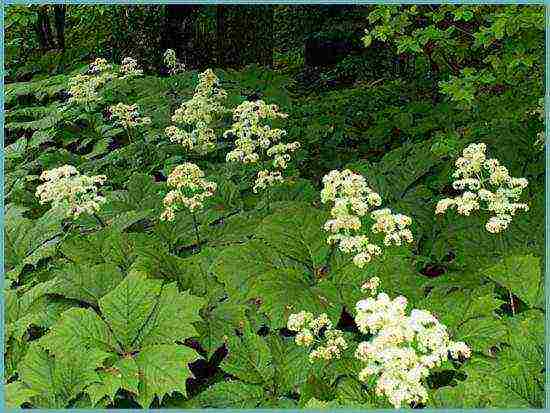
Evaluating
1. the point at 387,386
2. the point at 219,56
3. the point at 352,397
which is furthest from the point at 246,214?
the point at 219,56

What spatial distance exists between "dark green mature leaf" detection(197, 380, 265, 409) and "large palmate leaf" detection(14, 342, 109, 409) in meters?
0.47

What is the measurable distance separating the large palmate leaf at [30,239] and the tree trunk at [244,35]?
4.23 m

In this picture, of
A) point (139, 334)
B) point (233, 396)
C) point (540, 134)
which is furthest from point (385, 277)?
point (540, 134)

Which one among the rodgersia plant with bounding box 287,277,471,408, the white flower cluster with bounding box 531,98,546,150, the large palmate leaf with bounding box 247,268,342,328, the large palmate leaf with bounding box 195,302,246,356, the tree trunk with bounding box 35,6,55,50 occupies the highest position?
the rodgersia plant with bounding box 287,277,471,408

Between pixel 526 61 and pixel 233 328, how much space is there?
78.3 inches

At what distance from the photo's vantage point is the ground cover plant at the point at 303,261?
110 inches

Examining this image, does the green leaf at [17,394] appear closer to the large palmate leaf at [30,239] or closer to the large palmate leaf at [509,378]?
the large palmate leaf at [30,239]

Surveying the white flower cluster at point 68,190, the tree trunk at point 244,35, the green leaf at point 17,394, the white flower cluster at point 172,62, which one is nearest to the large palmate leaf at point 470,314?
the green leaf at point 17,394

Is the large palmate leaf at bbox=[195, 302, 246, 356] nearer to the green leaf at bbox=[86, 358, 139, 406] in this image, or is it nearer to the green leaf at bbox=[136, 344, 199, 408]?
the green leaf at bbox=[136, 344, 199, 408]

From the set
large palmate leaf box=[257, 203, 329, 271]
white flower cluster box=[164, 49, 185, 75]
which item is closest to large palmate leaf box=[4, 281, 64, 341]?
large palmate leaf box=[257, 203, 329, 271]

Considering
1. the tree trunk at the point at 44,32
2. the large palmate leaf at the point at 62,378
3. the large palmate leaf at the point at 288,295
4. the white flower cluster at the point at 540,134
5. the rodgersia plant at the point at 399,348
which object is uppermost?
the rodgersia plant at the point at 399,348

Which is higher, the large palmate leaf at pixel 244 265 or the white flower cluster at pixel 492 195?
the white flower cluster at pixel 492 195

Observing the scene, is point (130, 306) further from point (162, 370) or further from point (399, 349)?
point (399, 349)

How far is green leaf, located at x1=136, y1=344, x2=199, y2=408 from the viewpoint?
2.79m
